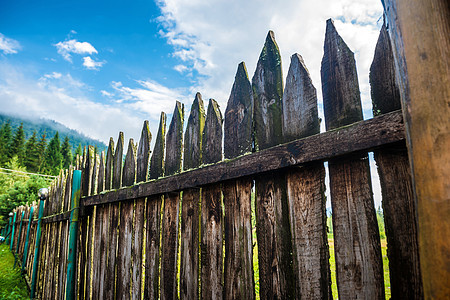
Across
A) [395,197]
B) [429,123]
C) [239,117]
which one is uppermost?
[239,117]

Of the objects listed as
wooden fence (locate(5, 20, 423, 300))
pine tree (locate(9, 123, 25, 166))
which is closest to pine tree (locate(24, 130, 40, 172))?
pine tree (locate(9, 123, 25, 166))

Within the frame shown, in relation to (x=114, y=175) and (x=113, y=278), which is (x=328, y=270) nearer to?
(x=113, y=278)

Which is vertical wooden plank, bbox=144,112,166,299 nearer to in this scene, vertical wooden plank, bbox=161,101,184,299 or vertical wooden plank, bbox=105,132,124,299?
vertical wooden plank, bbox=161,101,184,299

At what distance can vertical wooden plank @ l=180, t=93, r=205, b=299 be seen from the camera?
1.73m

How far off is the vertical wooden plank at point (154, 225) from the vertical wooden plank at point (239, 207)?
2.55 ft

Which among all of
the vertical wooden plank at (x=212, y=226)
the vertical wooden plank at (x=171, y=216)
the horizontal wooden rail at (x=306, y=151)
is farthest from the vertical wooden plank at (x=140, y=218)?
the vertical wooden plank at (x=212, y=226)

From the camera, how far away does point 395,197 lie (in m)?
0.97

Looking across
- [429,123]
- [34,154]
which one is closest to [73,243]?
[429,123]

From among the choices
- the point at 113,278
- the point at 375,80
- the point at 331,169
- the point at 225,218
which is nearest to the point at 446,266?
the point at 331,169

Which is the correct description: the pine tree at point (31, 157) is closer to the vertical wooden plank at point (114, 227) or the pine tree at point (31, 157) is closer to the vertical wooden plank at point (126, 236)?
the vertical wooden plank at point (114, 227)

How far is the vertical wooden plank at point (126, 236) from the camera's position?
2367mm

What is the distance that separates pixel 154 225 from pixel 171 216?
258 mm

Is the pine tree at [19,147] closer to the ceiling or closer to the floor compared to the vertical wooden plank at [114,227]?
closer to the ceiling

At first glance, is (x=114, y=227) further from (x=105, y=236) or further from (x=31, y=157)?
(x=31, y=157)
